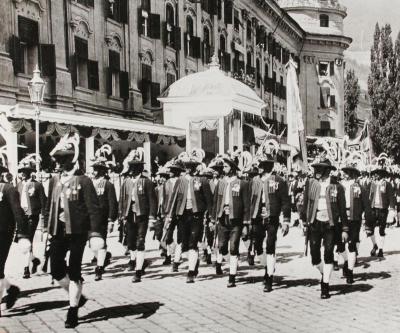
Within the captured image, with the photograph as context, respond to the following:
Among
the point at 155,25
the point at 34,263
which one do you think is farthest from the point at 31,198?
the point at 155,25

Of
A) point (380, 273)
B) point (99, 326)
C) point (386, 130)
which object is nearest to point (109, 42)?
point (380, 273)

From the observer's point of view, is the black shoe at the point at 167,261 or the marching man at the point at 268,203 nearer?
the marching man at the point at 268,203

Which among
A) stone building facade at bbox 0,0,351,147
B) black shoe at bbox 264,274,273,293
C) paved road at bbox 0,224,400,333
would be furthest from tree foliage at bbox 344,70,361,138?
black shoe at bbox 264,274,273,293

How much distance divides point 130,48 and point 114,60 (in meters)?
1.41

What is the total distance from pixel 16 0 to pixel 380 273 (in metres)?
13.3

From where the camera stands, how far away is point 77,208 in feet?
23.7

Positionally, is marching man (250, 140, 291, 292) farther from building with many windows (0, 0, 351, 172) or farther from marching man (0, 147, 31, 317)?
building with many windows (0, 0, 351, 172)

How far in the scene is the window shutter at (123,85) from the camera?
25.5 meters

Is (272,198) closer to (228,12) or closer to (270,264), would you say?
(270,264)

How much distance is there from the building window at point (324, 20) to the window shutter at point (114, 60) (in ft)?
124

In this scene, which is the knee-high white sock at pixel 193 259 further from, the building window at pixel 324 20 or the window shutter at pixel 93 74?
the building window at pixel 324 20

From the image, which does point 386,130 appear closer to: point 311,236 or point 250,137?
point 250,137

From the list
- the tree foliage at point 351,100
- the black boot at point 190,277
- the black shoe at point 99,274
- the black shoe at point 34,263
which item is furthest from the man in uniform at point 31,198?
the tree foliage at point 351,100

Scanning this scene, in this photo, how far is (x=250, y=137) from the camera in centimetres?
3219
